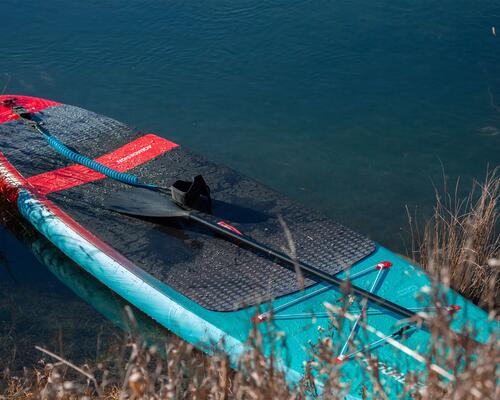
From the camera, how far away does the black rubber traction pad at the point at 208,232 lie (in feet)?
12.4

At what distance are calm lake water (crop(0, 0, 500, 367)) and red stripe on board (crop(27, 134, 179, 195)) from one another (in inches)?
16.3

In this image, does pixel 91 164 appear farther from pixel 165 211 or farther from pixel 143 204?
pixel 165 211

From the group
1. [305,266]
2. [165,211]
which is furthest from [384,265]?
[165,211]

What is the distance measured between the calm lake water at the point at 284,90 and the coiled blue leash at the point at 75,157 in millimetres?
596

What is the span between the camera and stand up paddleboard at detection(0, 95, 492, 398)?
3467mm

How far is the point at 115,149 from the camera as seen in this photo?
198 inches

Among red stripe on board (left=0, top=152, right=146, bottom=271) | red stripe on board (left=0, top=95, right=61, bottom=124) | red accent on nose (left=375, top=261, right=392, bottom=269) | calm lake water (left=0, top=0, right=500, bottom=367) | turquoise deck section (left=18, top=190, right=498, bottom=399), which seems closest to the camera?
turquoise deck section (left=18, top=190, right=498, bottom=399)

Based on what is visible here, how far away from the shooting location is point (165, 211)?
419 centimetres

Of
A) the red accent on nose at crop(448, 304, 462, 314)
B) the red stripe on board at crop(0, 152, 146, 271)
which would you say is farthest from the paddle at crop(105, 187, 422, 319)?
the red accent on nose at crop(448, 304, 462, 314)

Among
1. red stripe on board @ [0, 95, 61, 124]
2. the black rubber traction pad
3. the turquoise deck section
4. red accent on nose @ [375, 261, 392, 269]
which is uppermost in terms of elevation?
red stripe on board @ [0, 95, 61, 124]

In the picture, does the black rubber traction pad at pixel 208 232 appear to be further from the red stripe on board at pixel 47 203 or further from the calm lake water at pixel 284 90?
the calm lake water at pixel 284 90

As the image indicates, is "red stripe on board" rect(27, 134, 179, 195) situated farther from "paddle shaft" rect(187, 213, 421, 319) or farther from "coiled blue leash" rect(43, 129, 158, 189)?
"paddle shaft" rect(187, 213, 421, 319)

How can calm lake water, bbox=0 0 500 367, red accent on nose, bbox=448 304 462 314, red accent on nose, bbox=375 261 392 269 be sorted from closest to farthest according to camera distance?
1. red accent on nose, bbox=448 304 462 314
2. red accent on nose, bbox=375 261 392 269
3. calm lake water, bbox=0 0 500 367

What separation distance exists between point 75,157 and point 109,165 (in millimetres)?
228
